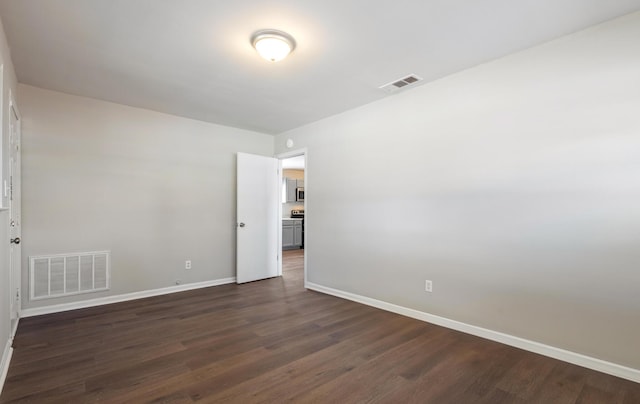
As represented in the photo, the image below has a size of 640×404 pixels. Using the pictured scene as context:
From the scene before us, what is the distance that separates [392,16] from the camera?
7.22ft

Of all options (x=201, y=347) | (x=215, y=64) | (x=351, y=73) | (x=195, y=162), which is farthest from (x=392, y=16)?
(x=195, y=162)

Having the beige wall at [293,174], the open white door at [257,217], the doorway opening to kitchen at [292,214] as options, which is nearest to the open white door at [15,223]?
the open white door at [257,217]

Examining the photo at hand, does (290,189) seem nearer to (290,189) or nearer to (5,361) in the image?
(290,189)

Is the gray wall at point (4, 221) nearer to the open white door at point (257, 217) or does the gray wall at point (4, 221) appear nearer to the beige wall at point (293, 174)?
the open white door at point (257, 217)

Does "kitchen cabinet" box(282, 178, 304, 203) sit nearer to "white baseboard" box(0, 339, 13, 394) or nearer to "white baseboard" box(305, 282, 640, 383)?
"white baseboard" box(305, 282, 640, 383)

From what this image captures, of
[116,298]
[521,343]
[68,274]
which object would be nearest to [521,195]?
[521,343]

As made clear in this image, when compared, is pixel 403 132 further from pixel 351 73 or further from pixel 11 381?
pixel 11 381

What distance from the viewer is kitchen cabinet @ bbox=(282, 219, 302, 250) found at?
875 centimetres

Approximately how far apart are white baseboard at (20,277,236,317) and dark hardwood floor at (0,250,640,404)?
159 millimetres

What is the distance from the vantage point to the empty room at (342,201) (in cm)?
218

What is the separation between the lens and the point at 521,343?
2.65m

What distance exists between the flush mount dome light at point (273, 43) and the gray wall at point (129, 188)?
2560 mm

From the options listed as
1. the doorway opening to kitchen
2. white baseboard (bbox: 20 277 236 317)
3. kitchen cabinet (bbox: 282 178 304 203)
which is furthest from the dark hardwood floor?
kitchen cabinet (bbox: 282 178 304 203)

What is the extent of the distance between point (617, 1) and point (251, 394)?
3.52 meters
